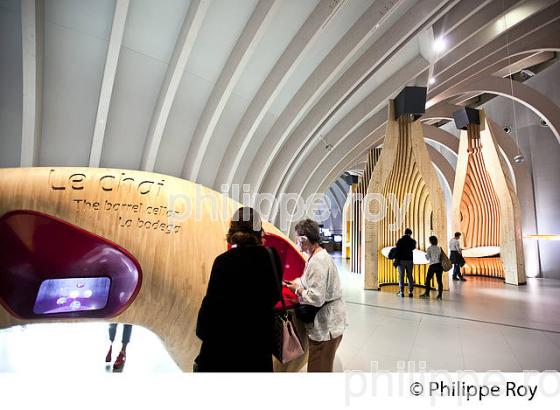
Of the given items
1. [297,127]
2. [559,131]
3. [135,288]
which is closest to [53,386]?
[135,288]

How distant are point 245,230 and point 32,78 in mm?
5609

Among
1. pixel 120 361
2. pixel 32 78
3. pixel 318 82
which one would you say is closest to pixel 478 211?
pixel 318 82

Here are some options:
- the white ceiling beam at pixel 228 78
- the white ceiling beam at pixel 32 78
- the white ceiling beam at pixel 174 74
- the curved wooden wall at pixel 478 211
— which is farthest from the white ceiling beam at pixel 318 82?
the curved wooden wall at pixel 478 211

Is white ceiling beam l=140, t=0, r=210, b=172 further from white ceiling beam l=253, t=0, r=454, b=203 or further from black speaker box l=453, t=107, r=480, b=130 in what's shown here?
black speaker box l=453, t=107, r=480, b=130

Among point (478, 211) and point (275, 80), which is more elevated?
point (275, 80)

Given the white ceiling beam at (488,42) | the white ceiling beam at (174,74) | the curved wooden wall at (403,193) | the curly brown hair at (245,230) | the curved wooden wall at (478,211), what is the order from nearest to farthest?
the curly brown hair at (245,230)
the white ceiling beam at (174,74)
the curved wooden wall at (403,193)
the white ceiling beam at (488,42)
the curved wooden wall at (478,211)

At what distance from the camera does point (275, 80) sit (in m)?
7.02

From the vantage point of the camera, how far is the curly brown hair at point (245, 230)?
1554mm

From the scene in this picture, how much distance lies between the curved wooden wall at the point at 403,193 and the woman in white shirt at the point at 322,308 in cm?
538

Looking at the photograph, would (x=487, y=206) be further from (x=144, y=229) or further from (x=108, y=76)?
(x=108, y=76)

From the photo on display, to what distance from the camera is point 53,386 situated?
1.70 meters

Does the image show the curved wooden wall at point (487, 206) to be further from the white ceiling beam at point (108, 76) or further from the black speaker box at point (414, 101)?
the white ceiling beam at point (108, 76)

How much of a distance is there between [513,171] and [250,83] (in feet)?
37.1

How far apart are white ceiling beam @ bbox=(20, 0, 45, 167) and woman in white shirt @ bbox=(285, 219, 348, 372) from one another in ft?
18.2
